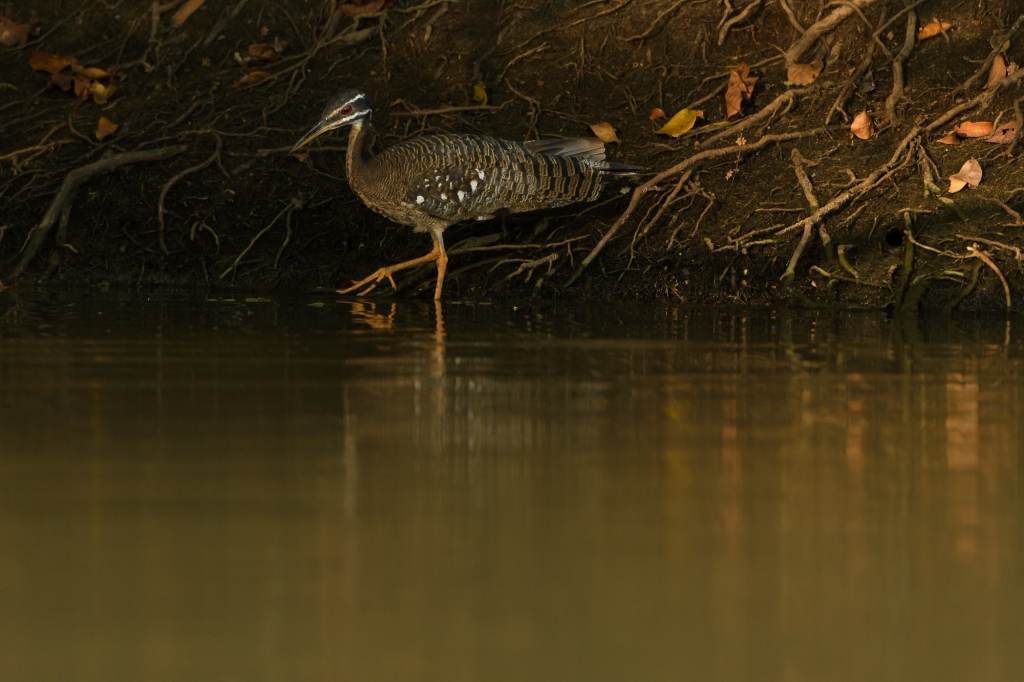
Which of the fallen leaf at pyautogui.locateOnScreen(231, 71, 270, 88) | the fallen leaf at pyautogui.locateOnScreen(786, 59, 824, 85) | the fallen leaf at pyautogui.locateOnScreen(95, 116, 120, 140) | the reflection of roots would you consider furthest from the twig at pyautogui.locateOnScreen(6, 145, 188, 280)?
the fallen leaf at pyautogui.locateOnScreen(786, 59, 824, 85)

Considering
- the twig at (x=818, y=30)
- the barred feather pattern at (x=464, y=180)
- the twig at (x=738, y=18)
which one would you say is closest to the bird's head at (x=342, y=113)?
the barred feather pattern at (x=464, y=180)

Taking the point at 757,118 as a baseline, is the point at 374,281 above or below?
below

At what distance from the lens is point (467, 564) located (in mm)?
2930

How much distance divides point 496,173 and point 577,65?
245 centimetres

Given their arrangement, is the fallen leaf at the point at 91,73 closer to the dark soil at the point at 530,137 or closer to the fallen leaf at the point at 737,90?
the dark soil at the point at 530,137

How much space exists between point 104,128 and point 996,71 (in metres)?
5.77

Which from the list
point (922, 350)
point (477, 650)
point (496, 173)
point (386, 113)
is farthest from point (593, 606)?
point (386, 113)

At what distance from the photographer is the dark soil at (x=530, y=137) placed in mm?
8500

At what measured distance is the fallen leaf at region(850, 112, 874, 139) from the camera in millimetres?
9398

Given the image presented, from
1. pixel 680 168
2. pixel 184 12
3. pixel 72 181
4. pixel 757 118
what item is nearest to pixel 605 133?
pixel 680 168

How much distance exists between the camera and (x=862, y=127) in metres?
9.41

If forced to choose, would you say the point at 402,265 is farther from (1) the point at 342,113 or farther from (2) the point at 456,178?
(1) the point at 342,113

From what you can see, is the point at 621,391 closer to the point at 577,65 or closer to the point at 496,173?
the point at 496,173

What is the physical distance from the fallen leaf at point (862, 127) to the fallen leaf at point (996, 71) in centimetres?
76
